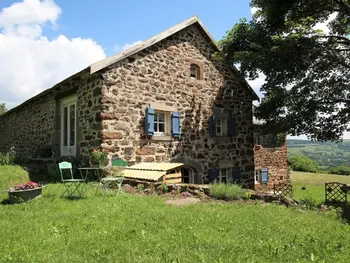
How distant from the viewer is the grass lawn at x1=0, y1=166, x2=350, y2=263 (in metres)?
3.71

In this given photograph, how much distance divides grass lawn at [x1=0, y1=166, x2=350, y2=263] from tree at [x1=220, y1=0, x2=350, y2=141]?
6110mm

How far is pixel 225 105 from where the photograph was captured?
1359cm

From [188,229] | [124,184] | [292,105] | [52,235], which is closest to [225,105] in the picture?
[292,105]

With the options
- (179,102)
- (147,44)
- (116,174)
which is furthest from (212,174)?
(147,44)

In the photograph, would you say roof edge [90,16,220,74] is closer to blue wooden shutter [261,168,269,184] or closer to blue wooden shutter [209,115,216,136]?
blue wooden shutter [209,115,216,136]

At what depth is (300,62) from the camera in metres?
11.1

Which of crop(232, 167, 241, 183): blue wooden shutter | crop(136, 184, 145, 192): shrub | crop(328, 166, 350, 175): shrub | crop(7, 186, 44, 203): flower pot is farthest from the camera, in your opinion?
crop(328, 166, 350, 175): shrub

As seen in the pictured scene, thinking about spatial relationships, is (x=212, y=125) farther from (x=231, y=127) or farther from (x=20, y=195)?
(x=20, y=195)

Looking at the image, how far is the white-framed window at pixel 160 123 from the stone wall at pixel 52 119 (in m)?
2.36

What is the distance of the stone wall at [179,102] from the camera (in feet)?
32.8

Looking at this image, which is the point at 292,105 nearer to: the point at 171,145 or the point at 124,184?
the point at 171,145

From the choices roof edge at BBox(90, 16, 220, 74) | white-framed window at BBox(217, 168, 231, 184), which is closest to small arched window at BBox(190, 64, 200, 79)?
roof edge at BBox(90, 16, 220, 74)

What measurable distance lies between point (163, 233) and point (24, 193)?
12.4ft

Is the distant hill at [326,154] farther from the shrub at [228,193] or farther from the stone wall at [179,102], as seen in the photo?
the shrub at [228,193]
